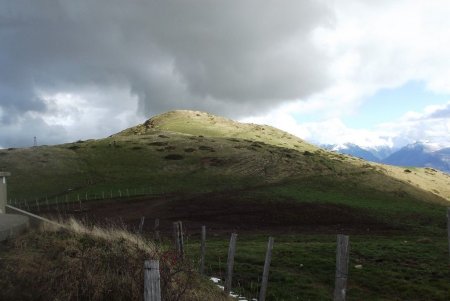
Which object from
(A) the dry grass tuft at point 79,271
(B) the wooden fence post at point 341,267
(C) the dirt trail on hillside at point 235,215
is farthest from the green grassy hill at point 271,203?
(B) the wooden fence post at point 341,267

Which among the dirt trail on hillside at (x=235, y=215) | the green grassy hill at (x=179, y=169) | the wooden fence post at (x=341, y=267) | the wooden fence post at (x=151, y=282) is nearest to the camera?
the wooden fence post at (x=151, y=282)

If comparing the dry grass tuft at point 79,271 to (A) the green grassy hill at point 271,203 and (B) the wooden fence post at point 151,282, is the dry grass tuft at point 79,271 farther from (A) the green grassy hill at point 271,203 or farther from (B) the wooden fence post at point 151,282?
(B) the wooden fence post at point 151,282

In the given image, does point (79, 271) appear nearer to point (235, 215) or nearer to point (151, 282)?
point (151, 282)

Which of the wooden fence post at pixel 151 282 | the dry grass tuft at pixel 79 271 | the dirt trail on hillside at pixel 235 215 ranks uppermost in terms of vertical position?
the wooden fence post at pixel 151 282

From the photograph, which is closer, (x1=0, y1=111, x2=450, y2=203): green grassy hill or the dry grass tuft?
the dry grass tuft

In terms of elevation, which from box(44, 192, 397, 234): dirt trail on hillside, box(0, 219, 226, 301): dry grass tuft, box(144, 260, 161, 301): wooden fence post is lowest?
box(44, 192, 397, 234): dirt trail on hillside

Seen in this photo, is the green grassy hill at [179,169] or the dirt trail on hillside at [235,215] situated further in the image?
the green grassy hill at [179,169]

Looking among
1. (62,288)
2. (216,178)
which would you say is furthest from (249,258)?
(216,178)

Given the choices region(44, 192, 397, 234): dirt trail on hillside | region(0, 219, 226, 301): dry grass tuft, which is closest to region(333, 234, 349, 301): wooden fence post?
region(0, 219, 226, 301): dry grass tuft

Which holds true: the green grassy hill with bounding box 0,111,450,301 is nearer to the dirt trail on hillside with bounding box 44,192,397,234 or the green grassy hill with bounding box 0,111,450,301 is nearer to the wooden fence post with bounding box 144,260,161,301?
the dirt trail on hillside with bounding box 44,192,397,234

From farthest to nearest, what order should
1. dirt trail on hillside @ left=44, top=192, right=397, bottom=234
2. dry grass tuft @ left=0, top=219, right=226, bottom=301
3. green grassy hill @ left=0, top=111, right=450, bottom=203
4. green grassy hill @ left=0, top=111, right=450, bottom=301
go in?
green grassy hill @ left=0, top=111, right=450, bottom=203 < dirt trail on hillside @ left=44, top=192, right=397, bottom=234 < green grassy hill @ left=0, top=111, right=450, bottom=301 < dry grass tuft @ left=0, top=219, right=226, bottom=301

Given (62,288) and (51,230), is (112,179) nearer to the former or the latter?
(51,230)

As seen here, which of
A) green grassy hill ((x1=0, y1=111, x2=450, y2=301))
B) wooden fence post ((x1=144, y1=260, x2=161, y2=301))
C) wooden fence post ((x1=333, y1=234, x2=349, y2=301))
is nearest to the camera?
wooden fence post ((x1=144, y1=260, x2=161, y2=301))

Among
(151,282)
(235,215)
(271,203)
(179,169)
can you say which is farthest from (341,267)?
(179,169)
